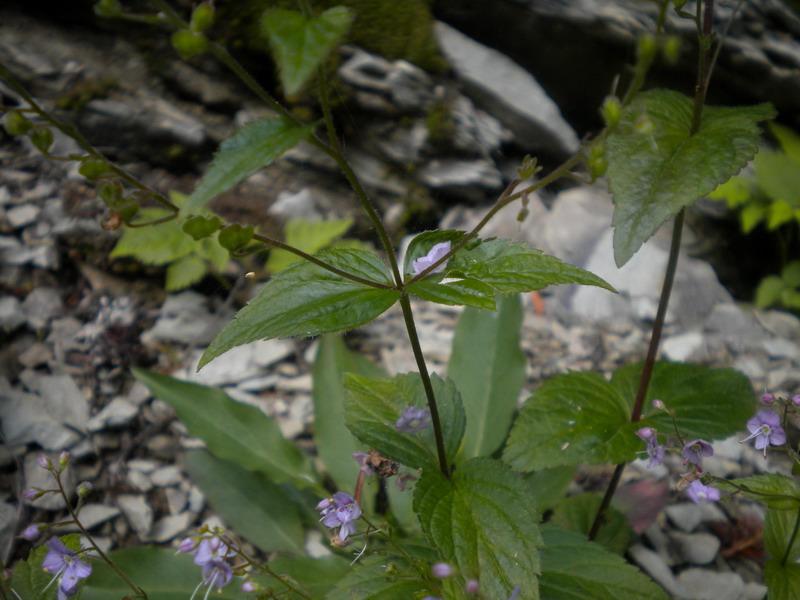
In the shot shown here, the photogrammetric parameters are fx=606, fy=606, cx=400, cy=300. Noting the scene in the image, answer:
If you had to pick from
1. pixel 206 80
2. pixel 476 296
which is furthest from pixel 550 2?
pixel 476 296

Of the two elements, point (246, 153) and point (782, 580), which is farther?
point (782, 580)

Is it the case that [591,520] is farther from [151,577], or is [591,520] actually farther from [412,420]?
[151,577]

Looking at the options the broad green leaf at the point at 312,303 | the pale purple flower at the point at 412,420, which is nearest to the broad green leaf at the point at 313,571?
the pale purple flower at the point at 412,420

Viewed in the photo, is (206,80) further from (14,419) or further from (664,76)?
(664,76)

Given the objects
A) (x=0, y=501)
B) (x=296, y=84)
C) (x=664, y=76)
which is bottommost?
(x=0, y=501)

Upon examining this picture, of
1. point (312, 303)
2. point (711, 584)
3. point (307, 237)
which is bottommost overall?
point (711, 584)

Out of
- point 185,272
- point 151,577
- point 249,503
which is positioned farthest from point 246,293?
point 151,577

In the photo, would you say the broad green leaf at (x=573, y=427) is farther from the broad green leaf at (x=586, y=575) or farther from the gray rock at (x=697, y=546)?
the gray rock at (x=697, y=546)
